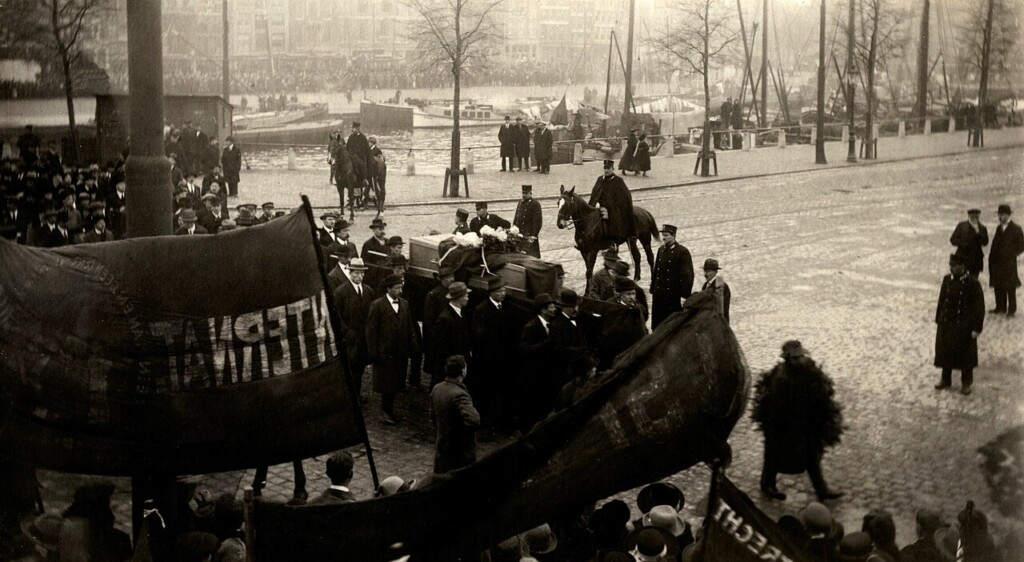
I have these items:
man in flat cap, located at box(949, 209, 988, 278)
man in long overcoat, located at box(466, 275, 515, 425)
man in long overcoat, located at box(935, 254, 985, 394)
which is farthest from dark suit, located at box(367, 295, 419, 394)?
man in flat cap, located at box(949, 209, 988, 278)

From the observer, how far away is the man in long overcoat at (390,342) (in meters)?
11.1

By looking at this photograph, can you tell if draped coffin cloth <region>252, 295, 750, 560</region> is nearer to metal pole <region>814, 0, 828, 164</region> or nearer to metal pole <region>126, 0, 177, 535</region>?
metal pole <region>126, 0, 177, 535</region>

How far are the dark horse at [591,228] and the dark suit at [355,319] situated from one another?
6094mm

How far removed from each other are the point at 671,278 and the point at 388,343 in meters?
4.32

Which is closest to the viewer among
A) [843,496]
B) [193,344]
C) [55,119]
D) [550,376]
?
[193,344]

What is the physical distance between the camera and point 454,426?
844 centimetres

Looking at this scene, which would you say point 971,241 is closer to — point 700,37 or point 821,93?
point 821,93

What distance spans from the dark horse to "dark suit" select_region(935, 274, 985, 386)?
6070mm

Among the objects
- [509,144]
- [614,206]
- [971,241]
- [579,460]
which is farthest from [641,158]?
[579,460]

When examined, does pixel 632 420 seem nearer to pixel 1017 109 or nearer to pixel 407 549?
pixel 407 549

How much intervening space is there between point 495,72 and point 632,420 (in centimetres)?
3660

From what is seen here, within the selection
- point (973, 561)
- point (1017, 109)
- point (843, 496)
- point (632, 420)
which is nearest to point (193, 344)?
point (632, 420)

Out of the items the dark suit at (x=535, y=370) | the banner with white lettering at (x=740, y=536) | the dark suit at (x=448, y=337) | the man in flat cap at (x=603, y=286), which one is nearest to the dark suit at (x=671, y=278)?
the man in flat cap at (x=603, y=286)

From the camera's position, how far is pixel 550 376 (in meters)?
10.6
